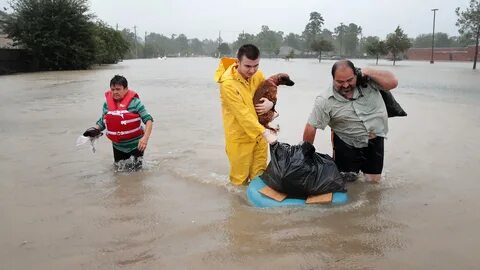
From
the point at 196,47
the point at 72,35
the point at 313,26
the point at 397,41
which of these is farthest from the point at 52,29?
the point at 196,47

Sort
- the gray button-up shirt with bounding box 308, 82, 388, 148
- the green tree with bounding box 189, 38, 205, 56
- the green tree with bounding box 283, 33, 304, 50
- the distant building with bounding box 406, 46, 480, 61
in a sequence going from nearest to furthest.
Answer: the gray button-up shirt with bounding box 308, 82, 388, 148
the distant building with bounding box 406, 46, 480, 61
the green tree with bounding box 283, 33, 304, 50
the green tree with bounding box 189, 38, 205, 56

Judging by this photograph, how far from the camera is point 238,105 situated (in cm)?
420

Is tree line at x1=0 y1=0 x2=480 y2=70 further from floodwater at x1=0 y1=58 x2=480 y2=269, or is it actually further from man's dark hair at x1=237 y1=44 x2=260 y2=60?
man's dark hair at x1=237 y1=44 x2=260 y2=60

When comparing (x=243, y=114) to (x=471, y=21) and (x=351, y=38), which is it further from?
(x=351, y=38)

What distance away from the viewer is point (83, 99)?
13031 mm

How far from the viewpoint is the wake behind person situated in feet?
16.6

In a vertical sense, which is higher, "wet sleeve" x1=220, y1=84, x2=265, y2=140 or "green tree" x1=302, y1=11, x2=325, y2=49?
"green tree" x1=302, y1=11, x2=325, y2=49

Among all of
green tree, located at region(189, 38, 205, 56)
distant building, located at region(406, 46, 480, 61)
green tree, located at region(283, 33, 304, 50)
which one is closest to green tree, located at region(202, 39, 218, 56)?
green tree, located at region(189, 38, 205, 56)

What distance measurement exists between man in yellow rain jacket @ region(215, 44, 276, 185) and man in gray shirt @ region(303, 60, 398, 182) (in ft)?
1.59

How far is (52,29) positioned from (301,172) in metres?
31.3

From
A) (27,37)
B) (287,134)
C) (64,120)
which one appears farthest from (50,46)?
(287,134)

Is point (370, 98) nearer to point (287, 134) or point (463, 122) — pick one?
point (287, 134)

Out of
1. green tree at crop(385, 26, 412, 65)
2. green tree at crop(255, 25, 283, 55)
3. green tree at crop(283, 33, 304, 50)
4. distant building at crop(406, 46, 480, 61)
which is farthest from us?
green tree at crop(283, 33, 304, 50)

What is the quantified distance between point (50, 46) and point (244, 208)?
101 feet
